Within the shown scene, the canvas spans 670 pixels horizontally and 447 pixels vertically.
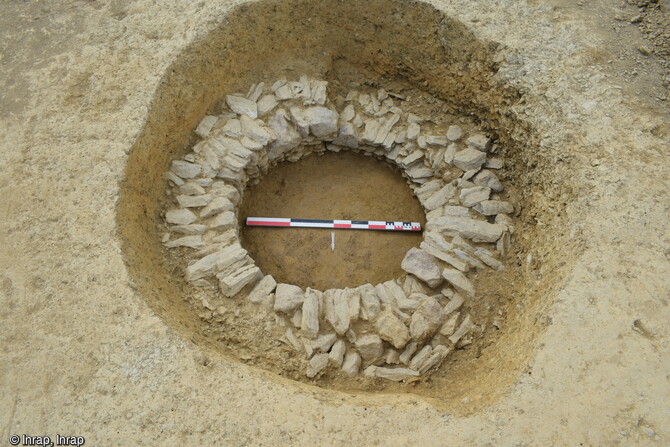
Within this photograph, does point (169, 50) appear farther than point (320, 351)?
Yes

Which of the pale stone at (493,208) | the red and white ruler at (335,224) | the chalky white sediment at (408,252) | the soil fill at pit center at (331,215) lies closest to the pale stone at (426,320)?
the chalky white sediment at (408,252)

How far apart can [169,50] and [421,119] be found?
6.79 feet

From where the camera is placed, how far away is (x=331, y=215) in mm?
4574

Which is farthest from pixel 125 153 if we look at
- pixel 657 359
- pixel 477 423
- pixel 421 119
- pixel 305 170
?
pixel 657 359

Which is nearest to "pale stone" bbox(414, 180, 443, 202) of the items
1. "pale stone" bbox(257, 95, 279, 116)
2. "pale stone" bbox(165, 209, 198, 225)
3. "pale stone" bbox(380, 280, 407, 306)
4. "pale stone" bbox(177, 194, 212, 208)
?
"pale stone" bbox(380, 280, 407, 306)

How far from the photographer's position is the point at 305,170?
470 cm

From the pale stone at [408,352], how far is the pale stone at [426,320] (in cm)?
5

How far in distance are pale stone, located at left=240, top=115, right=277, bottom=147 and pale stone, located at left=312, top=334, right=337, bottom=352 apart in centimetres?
162

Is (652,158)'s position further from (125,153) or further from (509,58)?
(125,153)

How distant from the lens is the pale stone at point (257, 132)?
4172 millimetres

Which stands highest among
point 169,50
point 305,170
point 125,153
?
point 169,50

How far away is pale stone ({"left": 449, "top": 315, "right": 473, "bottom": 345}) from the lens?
3521 mm

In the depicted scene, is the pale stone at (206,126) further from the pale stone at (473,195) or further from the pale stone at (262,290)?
the pale stone at (473,195)

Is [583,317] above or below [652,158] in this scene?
below
